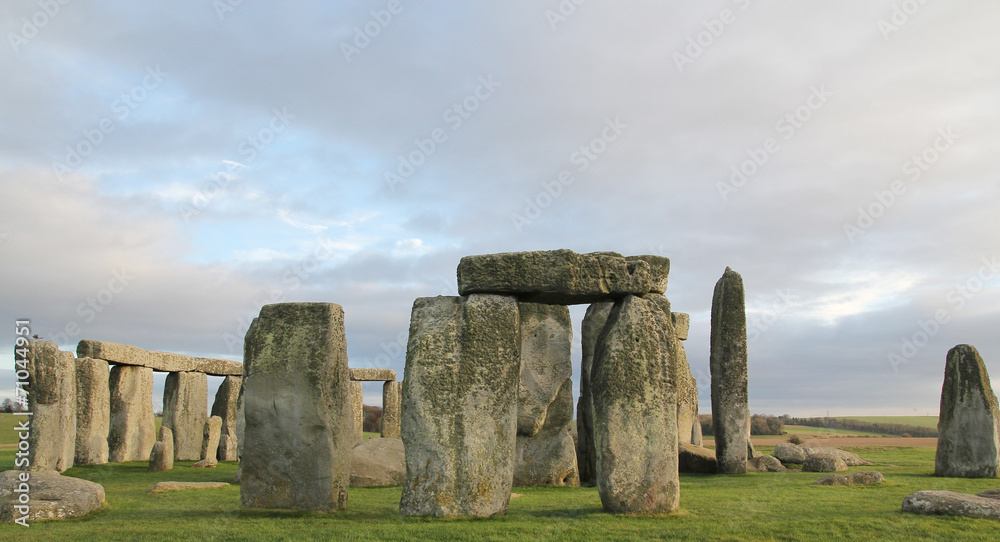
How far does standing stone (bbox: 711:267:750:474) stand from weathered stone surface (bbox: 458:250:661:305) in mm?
8068

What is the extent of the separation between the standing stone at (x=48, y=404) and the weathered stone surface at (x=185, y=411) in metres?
6.55

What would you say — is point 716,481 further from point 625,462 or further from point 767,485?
point 625,462

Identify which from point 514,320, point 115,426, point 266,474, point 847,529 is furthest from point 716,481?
point 115,426

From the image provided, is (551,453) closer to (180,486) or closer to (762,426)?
(180,486)

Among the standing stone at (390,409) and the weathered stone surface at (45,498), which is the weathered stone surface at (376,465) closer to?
the weathered stone surface at (45,498)

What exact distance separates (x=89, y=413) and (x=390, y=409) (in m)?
12.8

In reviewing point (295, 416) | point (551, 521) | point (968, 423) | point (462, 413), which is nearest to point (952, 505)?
point (551, 521)

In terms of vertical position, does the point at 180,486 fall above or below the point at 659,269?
below

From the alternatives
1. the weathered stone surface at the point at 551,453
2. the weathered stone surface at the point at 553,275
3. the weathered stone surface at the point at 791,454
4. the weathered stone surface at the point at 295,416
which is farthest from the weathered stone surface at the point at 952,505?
the weathered stone surface at the point at 791,454

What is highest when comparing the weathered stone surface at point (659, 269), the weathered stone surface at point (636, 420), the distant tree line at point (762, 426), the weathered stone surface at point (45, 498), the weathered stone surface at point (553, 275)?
the weathered stone surface at point (659, 269)

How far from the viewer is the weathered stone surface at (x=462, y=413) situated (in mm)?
8805

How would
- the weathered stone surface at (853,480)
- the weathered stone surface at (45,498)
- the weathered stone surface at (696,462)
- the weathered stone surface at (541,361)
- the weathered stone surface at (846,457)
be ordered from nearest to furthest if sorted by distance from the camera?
the weathered stone surface at (45,498) → the weathered stone surface at (853,480) → the weathered stone surface at (541,361) → the weathered stone surface at (696,462) → the weathered stone surface at (846,457)

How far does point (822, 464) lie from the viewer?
17.0 m

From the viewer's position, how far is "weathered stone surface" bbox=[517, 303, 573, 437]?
1440cm
